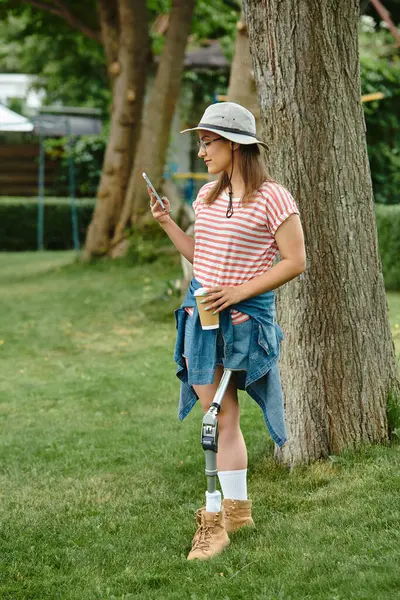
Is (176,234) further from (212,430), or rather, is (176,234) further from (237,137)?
(212,430)

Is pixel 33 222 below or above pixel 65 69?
below

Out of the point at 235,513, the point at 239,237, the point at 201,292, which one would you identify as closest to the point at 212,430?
the point at 201,292

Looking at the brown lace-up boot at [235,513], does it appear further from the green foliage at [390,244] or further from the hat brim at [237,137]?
the green foliage at [390,244]

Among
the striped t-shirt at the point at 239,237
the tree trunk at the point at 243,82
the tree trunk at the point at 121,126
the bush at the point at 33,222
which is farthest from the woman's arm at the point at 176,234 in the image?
the bush at the point at 33,222

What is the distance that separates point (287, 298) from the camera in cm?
484

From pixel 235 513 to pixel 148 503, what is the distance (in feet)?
2.69

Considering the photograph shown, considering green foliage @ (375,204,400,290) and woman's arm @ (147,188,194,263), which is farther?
green foliage @ (375,204,400,290)

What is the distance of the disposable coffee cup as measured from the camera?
3.65 meters

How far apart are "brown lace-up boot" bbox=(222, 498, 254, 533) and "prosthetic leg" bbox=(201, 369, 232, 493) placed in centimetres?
28

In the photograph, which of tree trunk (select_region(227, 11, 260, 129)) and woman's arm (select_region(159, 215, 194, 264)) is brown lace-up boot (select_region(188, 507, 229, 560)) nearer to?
woman's arm (select_region(159, 215, 194, 264))

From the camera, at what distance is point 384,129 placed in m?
17.7

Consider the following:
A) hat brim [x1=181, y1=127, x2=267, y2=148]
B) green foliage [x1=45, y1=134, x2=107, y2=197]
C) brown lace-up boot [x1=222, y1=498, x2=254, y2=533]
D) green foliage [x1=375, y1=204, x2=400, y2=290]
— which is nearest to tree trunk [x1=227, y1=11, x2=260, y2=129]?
green foliage [x1=375, y1=204, x2=400, y2=290]

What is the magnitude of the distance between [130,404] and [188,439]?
129cm

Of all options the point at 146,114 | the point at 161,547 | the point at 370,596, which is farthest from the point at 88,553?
the point at 146,114
